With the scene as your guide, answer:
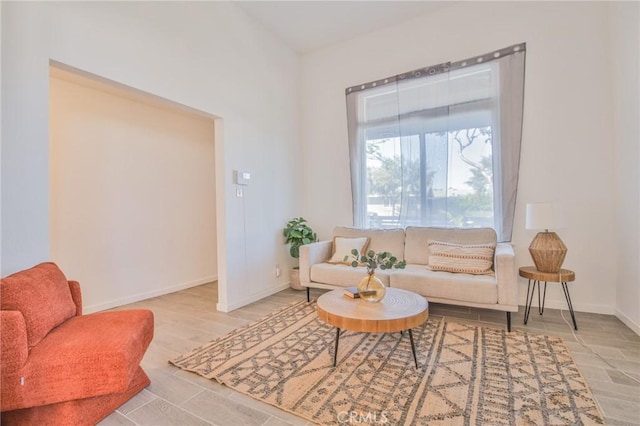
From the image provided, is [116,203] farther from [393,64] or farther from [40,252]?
[393,64]

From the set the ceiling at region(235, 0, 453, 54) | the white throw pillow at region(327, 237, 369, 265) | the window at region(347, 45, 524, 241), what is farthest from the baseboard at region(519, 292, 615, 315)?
the ceiling at region(235, 0, 453, 54)

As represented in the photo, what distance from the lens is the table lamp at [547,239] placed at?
2.61m

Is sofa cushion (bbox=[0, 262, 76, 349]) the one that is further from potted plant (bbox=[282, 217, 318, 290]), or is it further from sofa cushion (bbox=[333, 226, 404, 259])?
sofa cushion (bbox=[333, 226, 404, 259])

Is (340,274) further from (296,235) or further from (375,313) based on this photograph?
(375,313)

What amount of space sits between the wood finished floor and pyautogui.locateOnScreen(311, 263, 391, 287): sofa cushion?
1.83 feet

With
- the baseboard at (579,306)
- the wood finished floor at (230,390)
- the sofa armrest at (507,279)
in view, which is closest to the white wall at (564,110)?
the baseboard at (579,306)

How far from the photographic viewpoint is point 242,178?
135 inches

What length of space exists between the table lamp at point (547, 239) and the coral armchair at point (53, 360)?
3225mm

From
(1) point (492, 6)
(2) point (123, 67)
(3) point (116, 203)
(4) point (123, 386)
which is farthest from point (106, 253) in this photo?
(1) point (492, 6)

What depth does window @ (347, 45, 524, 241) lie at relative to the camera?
10.6 feet

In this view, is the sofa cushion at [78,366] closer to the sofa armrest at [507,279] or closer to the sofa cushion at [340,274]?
the sofa cushion at [340,274]

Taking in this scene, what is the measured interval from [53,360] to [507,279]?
305cm

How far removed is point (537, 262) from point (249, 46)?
157 inches

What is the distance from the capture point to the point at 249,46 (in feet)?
12.0
